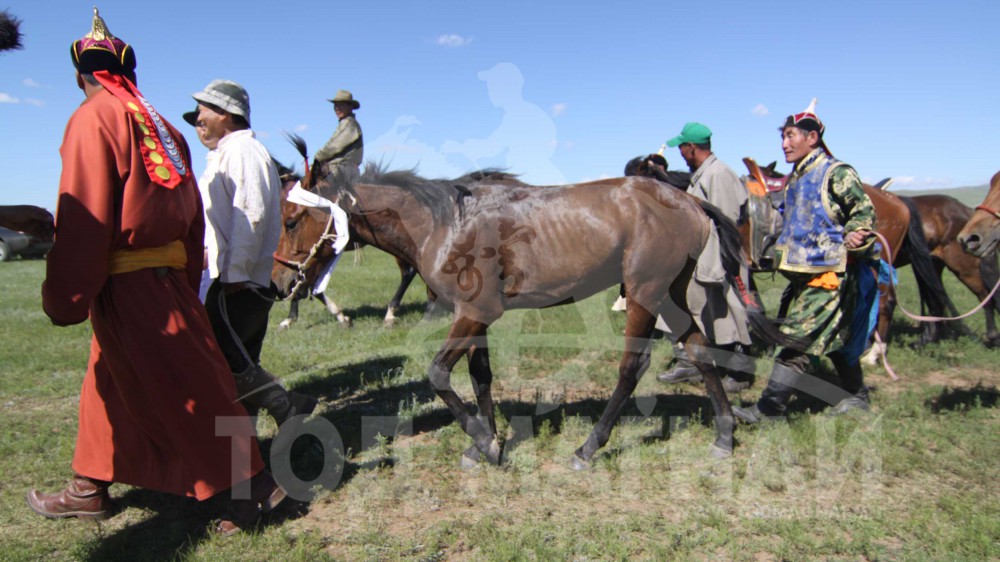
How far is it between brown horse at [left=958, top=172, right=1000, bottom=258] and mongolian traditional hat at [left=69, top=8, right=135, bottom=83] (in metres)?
4.77

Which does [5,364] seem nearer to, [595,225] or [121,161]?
[121,161]

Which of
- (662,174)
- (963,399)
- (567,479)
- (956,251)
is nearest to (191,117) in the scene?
(567,479)

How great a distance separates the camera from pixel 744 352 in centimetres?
615

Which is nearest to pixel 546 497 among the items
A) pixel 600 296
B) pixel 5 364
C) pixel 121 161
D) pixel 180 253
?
pixel 180 253

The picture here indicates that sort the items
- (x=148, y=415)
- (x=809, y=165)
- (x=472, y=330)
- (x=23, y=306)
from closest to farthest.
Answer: (x=148, y=415)
(x=472, y=330)
(x=809, y=165)
(x=23, y=306)

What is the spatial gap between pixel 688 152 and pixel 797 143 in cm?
128

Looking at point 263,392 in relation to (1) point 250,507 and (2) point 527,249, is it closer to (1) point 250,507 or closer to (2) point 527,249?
(1) point 250,507

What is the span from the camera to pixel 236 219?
317 centimetres

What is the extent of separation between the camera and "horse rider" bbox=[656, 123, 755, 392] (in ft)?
16.4

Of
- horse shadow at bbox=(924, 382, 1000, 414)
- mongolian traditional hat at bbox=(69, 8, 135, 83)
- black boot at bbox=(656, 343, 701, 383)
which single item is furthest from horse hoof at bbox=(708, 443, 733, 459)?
mongolian traditional hat at bbox=(69, 8, 135, 83)

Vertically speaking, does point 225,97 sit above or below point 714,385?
above

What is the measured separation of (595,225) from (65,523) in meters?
3.28

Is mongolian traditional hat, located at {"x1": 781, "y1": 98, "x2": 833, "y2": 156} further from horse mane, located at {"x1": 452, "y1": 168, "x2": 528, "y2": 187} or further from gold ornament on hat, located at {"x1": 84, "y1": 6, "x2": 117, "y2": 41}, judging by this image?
gold ornament on hat, located at {"x1": 84, "y1": 6, "x2": 117, "y2": 41}

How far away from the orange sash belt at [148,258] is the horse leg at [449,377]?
1.53 meters
